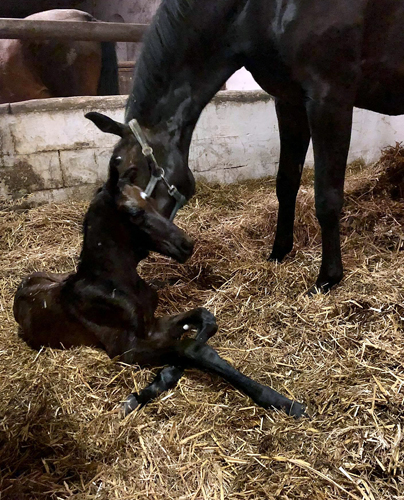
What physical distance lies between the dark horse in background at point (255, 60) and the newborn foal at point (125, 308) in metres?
0.15

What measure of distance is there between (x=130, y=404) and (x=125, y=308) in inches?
14.2

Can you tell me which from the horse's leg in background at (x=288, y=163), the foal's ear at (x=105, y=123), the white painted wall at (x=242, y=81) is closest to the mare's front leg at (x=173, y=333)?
the foal's ear at (x=105, y=123)

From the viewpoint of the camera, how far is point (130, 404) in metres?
1.45

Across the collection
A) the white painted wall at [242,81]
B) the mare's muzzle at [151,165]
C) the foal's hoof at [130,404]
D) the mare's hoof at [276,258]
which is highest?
the mare's muzzle at [151,165]

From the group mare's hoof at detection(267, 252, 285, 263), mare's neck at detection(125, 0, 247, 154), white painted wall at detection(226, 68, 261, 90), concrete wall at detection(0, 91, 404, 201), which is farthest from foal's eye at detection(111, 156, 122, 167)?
white painted wall at detection(226, 68, 261, 90)

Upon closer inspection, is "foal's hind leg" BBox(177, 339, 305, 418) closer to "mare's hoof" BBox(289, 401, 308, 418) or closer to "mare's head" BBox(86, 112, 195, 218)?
"mare's hoof" BBox(289, 401, 308, 418)

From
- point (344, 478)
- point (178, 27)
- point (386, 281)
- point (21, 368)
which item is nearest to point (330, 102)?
point (178, 27)

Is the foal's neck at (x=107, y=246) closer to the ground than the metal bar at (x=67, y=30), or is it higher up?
closer to the ground

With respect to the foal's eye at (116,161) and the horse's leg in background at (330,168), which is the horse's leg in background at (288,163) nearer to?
the horse's leg in background at (330,168)

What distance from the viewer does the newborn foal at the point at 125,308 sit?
1456mm

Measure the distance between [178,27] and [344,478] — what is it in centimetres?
171

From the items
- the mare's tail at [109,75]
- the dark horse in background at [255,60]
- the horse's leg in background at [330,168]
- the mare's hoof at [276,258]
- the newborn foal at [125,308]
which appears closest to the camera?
the newborn foal at [125,308]

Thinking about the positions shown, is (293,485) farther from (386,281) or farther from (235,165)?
(235,165)

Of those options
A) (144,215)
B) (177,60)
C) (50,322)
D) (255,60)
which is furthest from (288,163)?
(50,322)
